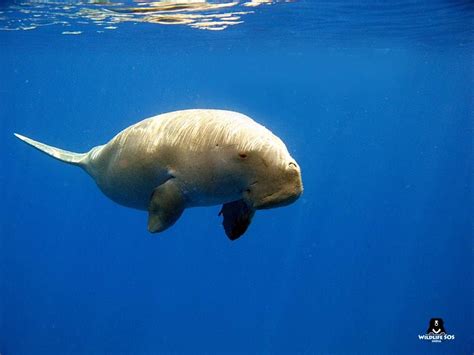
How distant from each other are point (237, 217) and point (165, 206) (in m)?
0.86

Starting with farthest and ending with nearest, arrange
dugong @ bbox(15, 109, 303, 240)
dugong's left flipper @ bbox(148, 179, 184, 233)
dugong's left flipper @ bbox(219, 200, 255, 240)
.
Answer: dugong's left flipper @ bbox(219, 200, 255, 240) → dugong's left flipper @ bbox(148, 179, 184, 233) → dugong @ bbox(15, 109, 303, 240)

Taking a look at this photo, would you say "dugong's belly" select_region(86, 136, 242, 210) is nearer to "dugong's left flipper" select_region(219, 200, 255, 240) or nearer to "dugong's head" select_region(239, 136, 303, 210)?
"dugong's head" select_region(239, 136, 303, 210)

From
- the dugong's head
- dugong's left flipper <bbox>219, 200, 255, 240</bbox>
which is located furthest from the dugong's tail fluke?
the dugong's head

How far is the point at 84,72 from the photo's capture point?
4166cm

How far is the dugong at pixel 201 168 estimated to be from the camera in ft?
13.5

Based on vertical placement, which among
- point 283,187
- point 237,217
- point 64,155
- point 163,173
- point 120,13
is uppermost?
point 120,13

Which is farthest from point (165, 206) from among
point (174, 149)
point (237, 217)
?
point (237, 217)

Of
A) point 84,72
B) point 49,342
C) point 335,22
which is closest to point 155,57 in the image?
point 84,72

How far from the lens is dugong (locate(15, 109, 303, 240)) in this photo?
13.5 feet

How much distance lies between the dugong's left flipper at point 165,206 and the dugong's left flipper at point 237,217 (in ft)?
2.13

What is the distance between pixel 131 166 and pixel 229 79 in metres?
46.9

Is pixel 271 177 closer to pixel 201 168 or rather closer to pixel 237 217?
pixel 201 168

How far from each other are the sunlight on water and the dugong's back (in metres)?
8.76

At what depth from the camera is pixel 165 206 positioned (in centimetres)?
512
